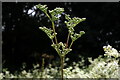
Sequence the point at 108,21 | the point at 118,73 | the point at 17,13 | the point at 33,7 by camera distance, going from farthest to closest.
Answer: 1. the point at 108,21
2. the point at 17,13
3. the point at 33,7
4. the point at 118,73

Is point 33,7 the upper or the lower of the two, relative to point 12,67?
upper

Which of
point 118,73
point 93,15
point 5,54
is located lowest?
point 118,73

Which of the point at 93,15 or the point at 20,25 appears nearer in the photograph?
the point at 20,25

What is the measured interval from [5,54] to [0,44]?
29 centimetres

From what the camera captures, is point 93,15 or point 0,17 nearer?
point 0,17

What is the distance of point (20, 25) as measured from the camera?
438 cm

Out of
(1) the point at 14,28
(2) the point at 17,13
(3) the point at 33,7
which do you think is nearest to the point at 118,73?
(3) the point at 33,7

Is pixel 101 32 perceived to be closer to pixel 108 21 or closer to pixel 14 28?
pixel 108 21

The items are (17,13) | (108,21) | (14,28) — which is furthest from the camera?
(108,21)

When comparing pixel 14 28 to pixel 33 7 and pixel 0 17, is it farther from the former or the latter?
pixel 33 7

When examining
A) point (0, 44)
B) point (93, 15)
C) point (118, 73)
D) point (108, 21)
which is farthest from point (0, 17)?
point (118, 73)

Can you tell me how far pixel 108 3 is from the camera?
4723 mm

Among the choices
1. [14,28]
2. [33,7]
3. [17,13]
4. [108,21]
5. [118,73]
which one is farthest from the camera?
[108,21]

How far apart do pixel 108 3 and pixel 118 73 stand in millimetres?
3078
